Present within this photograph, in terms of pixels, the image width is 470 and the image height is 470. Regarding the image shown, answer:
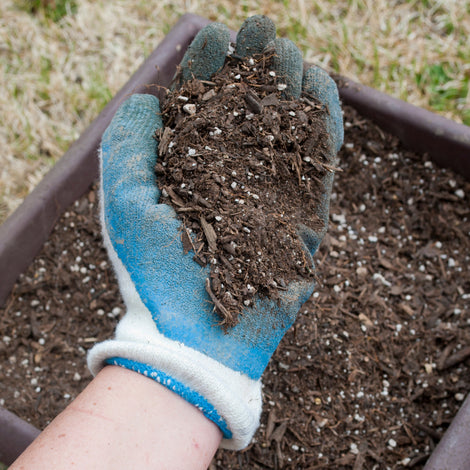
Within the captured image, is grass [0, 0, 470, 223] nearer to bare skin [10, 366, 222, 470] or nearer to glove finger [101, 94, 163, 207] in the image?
glove finger [101, 94, 163, 207]

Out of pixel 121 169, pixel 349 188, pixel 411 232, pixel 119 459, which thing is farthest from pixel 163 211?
pixel 411 232

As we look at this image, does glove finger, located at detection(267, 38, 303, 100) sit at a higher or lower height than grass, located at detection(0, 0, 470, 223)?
higher

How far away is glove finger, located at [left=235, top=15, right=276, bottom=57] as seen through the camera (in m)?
1.30

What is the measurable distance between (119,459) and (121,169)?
0.64m

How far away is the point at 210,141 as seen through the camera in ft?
3.92

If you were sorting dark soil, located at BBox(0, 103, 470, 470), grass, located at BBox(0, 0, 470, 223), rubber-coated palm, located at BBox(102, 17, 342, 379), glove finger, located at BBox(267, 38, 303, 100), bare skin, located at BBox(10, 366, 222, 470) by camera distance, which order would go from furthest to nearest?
grass, located at BBox(0, 0, 470, 223), dark soil, located at BBox(0, 103, 470, 470), glove finger, located at BBox(267, 38, 303, 100), rubber-coated palm, located at BBox(102, 17, 342, 379), bare skin, located at BBox(10, 366, 222, 470)

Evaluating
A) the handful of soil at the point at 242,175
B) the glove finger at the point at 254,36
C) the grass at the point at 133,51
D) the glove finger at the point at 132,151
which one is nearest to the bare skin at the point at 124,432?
the handful of soil at the point at 242,175

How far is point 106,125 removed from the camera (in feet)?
5.57

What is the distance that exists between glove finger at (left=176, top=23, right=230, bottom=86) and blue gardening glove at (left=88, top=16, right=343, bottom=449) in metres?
0.17

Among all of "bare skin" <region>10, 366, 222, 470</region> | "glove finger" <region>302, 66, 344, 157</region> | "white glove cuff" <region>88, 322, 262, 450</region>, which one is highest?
"glove finger" <region>302, 66, 344, 157</region>

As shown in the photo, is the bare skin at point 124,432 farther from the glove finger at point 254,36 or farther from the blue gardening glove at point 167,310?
the glove finger at point 254,36

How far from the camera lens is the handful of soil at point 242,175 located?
1118 millimetres

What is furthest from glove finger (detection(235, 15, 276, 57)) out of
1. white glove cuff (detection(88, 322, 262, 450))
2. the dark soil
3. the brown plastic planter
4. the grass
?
the grass

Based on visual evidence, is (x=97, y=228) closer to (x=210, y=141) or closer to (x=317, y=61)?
(x=210, y=141)
